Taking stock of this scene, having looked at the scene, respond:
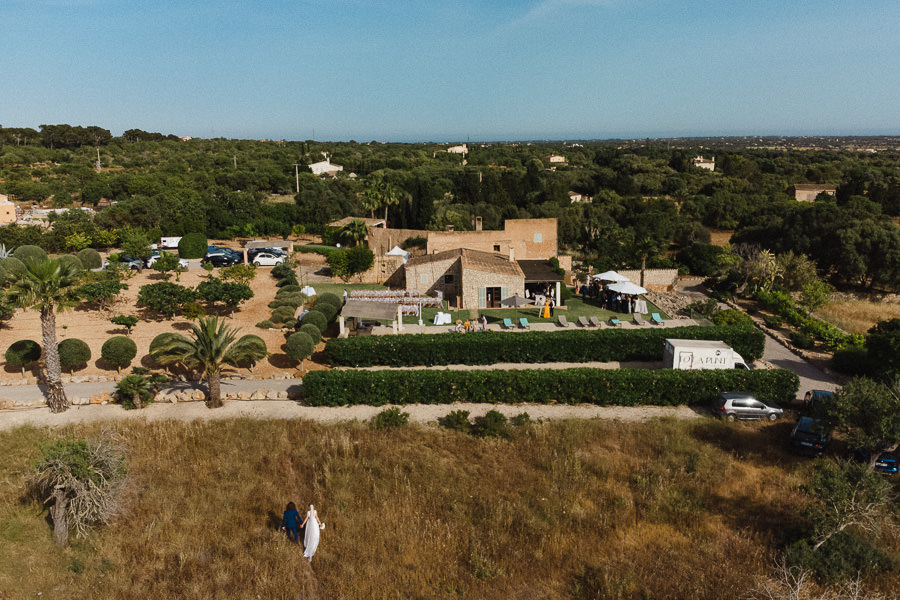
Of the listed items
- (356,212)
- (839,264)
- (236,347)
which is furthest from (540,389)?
(356,212)

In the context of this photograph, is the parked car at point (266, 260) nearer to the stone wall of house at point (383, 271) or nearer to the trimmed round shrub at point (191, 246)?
the trimmed round shrub at point (191, 246)

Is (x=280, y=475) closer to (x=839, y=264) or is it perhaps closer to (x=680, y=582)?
(x=680, y=582)

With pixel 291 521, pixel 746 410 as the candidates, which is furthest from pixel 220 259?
pixel 746 410

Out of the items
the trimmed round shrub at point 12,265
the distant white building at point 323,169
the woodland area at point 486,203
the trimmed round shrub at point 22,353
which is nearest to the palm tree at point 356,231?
the woodland area at point 486,203

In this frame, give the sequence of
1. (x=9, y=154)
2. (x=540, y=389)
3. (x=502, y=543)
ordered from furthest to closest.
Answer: (x=9, y=154) < (x=540, y=389) < (x=502, y=543)

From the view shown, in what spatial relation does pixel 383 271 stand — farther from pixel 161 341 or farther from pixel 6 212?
pixel 6 212

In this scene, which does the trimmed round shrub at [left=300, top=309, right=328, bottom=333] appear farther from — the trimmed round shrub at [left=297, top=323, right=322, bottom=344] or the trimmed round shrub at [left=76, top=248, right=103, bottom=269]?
the trimmed round shrub at [left=76, top=248, right=103, bottom=269]

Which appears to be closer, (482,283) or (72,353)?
(72,353)
